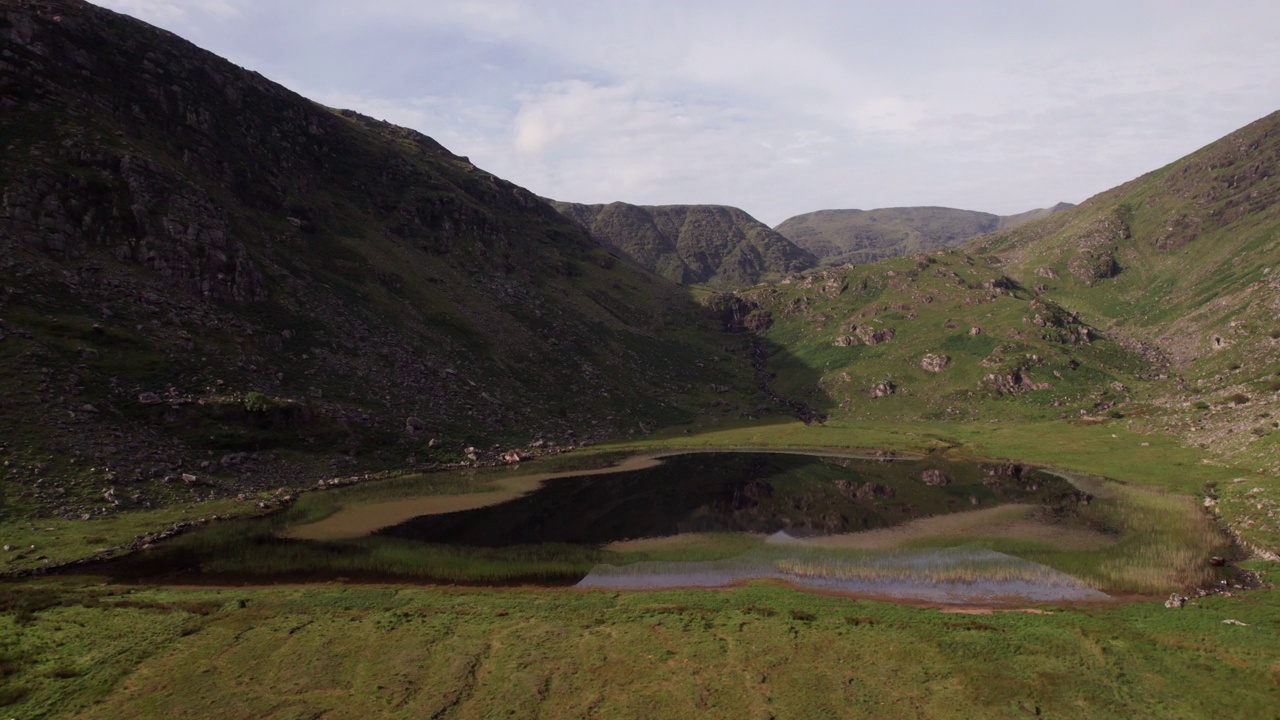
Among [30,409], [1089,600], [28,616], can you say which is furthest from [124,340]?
[1089,600]

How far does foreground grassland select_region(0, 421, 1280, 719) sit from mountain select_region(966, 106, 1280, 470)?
52978 millimetres

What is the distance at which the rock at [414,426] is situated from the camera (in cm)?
9248

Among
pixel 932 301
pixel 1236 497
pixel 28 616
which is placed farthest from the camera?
pixel 932 301

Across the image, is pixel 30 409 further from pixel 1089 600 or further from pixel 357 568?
pixel 1089 600

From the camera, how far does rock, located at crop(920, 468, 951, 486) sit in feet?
273

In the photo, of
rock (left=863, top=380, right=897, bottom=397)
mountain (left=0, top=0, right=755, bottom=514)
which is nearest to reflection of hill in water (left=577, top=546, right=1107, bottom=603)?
mountain (left=0, top=0, right=755, bottom=514)

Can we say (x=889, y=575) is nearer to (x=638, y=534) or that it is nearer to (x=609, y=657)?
(x=638, y=534)

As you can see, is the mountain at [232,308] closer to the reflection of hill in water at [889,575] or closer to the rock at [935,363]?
the rock at [935,363]

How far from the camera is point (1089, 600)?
40250 millimetres

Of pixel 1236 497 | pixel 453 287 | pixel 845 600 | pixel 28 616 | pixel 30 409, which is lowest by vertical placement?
pixel 1236 497

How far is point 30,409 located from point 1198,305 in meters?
240

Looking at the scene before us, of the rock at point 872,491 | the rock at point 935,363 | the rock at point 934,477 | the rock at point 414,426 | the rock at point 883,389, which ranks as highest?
the rock at point 414,426

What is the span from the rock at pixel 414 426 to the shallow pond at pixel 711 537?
1556cm

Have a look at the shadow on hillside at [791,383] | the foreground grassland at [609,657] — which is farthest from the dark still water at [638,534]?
the shadow on hillside at [791,383]
